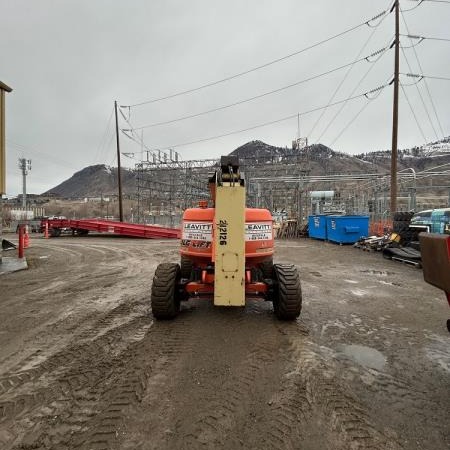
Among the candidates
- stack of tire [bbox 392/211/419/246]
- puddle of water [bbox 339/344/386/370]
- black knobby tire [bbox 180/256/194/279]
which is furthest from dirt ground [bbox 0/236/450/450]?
stack of tire [bbox 392/211/419/246]

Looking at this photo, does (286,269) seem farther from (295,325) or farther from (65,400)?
(65,400)

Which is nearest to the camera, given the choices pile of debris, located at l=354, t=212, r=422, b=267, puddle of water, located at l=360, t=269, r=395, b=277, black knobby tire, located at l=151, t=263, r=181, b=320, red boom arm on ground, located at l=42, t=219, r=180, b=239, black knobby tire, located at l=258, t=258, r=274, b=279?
black knobby tire, located at l=151, t=263, r=181, b=320

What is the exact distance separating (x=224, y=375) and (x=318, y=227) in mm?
18646

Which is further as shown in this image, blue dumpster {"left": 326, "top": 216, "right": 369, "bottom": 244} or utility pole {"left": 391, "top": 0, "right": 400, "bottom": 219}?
blue dumpster {"left": 326, "top": 216, "right": 369, "bottom": 244}

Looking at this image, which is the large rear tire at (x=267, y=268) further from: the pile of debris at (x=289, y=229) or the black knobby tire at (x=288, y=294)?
the pile of debris at (x=289, y=229)

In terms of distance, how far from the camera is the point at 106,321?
17.8 feet

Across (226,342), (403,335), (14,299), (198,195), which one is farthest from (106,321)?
(198,195)

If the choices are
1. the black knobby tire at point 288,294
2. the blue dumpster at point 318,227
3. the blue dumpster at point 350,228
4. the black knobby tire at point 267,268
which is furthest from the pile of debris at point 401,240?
the black knobby tire at point 288,294

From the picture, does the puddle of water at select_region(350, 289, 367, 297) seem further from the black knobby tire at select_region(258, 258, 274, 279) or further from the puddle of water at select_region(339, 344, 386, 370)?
the puddle of water at select_region(339, 344, 386, 370)

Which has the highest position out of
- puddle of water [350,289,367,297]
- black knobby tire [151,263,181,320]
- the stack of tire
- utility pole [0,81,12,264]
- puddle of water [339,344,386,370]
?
utility pole [0,81,12,264]

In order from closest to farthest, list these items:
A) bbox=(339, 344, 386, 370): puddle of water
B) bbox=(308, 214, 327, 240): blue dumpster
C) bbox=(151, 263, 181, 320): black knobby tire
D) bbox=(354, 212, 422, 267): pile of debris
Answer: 1. bbox=(339, 344, 386, 370): puddle of water
2. bbox=(151, 263, 181, 320): black knobby tire
3. bbox=(354, 212, 422, 267): pile of debris
4. bbox=(308, 214, 327, 240): blue dumpster

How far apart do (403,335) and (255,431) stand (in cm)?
322

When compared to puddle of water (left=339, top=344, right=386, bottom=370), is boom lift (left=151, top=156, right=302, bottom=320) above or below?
above

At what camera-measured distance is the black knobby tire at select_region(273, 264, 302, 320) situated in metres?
5.02
